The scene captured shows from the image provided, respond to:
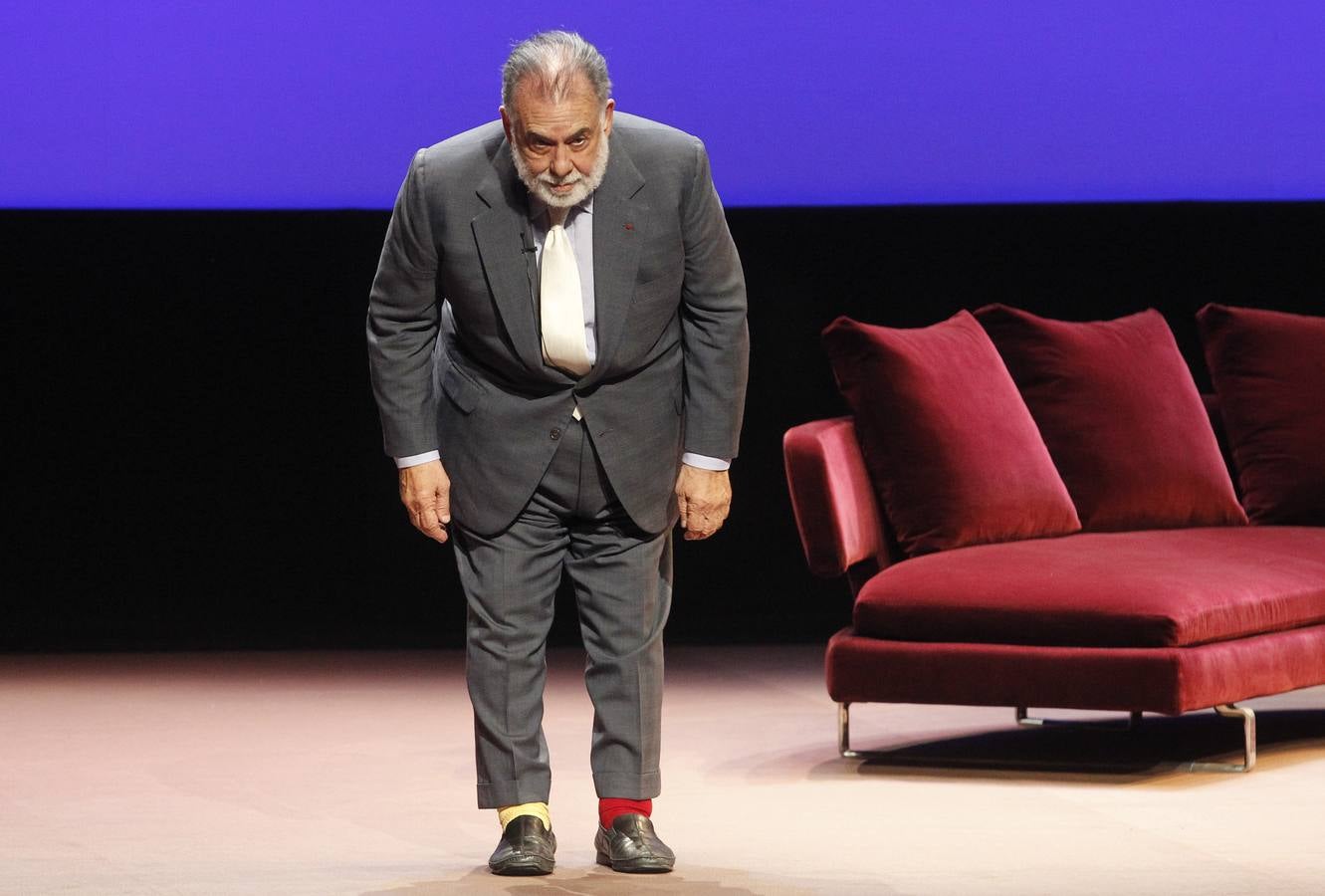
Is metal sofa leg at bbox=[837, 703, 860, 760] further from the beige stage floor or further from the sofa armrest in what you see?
the sofa armrest

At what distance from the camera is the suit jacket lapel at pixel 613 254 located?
284 cm

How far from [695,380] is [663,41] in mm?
2907

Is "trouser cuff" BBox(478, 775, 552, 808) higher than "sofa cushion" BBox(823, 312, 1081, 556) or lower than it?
lower

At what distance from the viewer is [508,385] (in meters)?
2.92

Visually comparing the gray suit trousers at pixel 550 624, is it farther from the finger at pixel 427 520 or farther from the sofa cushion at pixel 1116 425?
the sofa cushion at pixel 1116 425

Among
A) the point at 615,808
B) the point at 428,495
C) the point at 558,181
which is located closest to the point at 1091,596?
the point at 615,808

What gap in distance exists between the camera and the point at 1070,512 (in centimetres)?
429

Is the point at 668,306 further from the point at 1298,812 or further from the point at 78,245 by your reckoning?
the point at 78,245

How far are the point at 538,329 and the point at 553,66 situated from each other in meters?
0.39

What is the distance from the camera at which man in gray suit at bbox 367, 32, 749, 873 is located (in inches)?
112

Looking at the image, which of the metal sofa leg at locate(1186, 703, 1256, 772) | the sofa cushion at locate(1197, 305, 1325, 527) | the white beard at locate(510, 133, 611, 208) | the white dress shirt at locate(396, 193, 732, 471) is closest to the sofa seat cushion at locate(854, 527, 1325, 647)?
the metal sofa leg at locate(1186, 703, 1256, 772)

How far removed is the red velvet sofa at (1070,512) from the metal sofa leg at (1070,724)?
0.02m

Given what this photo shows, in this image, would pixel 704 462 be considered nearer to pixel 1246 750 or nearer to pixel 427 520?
pixel 427 520

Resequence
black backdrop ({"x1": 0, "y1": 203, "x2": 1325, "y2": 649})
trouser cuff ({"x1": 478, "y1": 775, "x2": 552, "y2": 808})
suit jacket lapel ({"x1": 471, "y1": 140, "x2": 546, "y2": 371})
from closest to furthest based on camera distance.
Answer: suit jacket lapel ({"x1": 471, "y1": 140, "x2": 546, "y2": 371}) < trouser cuff ({"x1": 478, "y1": 775, "x2": 552, "y2": 808}) < black backdrop ({"x1": 0, "y1": 203, "x2": 1325, "y2": 649})
